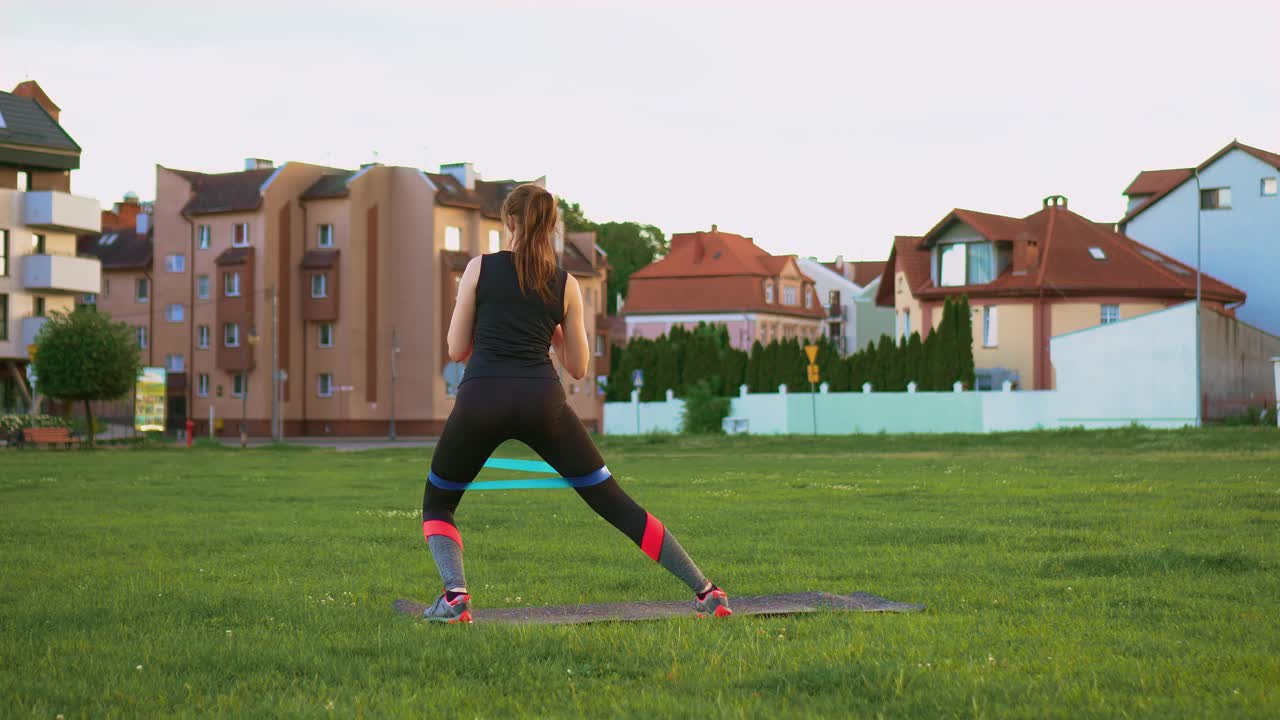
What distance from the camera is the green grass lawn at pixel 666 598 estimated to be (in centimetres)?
547

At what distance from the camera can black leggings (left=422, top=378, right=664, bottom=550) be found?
22.7ft

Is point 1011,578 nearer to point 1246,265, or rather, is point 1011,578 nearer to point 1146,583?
point 1146,583

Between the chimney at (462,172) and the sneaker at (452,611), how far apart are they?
3022 inches

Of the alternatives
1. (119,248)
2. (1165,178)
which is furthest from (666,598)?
(119,248)

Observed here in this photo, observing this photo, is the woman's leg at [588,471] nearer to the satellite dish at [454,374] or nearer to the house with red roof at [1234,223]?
the satellite dish at [454,374]

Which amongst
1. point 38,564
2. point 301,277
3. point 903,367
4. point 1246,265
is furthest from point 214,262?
point 38,564

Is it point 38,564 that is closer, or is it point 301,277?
point 38,564

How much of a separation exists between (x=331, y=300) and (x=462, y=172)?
1105 centimetres

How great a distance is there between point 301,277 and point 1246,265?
Answer: 4653cm

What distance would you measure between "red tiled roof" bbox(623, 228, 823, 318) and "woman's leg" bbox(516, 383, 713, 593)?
95.6 m

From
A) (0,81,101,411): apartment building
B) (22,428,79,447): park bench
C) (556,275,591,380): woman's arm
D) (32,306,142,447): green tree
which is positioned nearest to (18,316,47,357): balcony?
(0,81,101,411): apartment building

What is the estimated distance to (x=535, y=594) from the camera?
347 inches

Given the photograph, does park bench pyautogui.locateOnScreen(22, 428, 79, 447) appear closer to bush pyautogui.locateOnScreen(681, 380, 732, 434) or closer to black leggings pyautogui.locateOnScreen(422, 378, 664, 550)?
bush pyautogui.locateOnScreen(681, 380, 732, 434)

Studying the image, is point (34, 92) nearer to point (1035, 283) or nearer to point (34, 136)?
point (34, 136)
